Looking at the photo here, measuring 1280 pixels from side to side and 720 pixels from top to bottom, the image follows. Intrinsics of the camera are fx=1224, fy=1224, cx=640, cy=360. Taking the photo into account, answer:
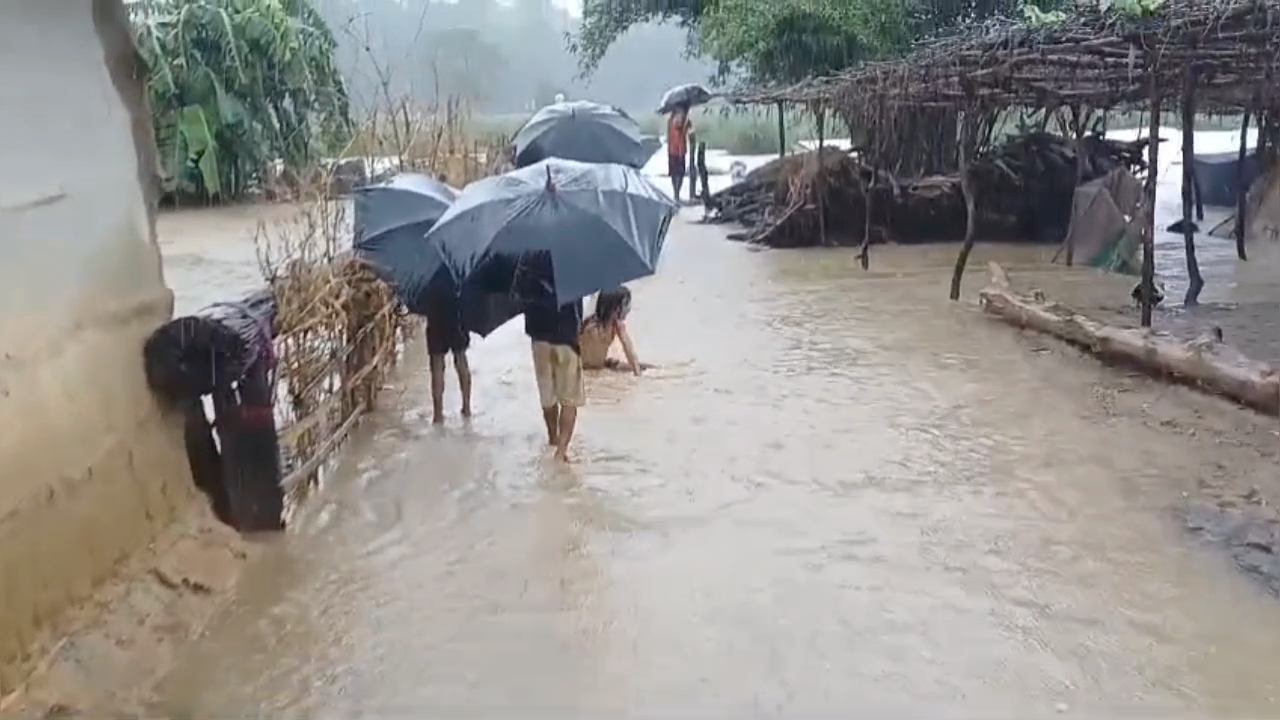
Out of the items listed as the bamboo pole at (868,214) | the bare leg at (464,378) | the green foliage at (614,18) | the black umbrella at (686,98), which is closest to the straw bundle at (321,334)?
the bare leg at (464,378)

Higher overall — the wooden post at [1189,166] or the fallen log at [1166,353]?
the wooden post at [1189,166]

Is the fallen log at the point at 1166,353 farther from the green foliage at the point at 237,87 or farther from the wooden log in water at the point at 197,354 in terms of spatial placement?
the green foliage at the point at 237,87

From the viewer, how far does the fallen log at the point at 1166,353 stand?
7.34 metres

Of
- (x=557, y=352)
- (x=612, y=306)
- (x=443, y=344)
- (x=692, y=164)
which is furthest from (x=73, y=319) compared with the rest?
(x=692, y=164)

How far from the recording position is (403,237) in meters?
7.26

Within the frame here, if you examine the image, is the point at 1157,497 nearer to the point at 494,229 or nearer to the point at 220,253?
the point at 494,229

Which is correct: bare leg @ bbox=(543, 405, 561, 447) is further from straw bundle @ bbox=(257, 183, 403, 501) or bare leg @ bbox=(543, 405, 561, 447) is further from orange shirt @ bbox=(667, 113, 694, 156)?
orange shirt @ bbox=(667, 113, 694, 156)

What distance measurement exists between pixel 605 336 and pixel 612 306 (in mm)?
→ 313

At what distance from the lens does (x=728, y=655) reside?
14.8 feet

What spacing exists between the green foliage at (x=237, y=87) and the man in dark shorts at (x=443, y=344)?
12.5 meters

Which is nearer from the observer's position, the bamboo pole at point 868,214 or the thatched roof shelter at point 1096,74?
the thatched roof shelter at point 1096,74

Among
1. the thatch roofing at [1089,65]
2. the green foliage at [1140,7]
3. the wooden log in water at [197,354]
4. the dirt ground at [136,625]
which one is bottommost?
the dirt ground at [136,625]

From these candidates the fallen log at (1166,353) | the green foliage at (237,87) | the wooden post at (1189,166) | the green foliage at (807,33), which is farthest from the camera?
the green foliage at (237,87)

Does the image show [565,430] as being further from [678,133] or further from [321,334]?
[678,133]
